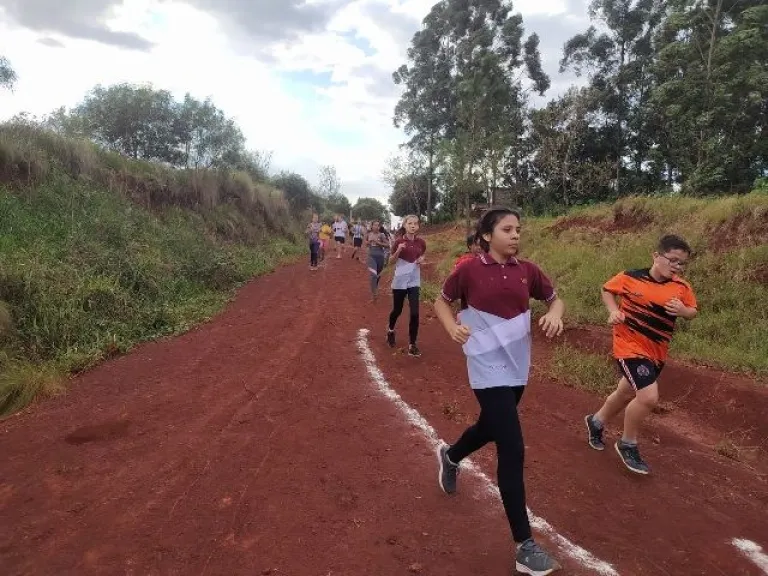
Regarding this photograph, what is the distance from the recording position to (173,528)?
368 centimetres

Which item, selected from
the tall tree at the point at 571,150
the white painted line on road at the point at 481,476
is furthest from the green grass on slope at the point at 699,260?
the tall tree at the point at 571,150

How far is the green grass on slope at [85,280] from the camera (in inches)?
304

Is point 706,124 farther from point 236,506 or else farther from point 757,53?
point 236,506

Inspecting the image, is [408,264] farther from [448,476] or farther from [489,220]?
[489,220]

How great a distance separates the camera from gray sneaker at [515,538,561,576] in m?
3.11

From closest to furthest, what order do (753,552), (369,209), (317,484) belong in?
(753,552), (317,484), (369,209)

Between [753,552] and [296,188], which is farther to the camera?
[296,188]

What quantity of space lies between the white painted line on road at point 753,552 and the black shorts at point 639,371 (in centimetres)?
125

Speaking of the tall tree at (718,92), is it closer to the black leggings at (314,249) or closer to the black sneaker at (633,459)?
the black leggings at (314,249)

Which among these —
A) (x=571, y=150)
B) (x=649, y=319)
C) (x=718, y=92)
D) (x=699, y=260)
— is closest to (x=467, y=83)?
(x=571, y=150)

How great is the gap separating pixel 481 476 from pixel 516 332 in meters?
1.50

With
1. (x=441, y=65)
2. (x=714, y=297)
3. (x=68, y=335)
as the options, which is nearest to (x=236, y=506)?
(x=68, y=335)

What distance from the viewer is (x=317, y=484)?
4.27m

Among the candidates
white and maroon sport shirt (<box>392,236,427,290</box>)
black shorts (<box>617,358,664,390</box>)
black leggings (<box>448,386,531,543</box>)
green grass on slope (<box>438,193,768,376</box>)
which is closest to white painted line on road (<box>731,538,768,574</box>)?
black shorts (<box>617,358,664,390</box>)
